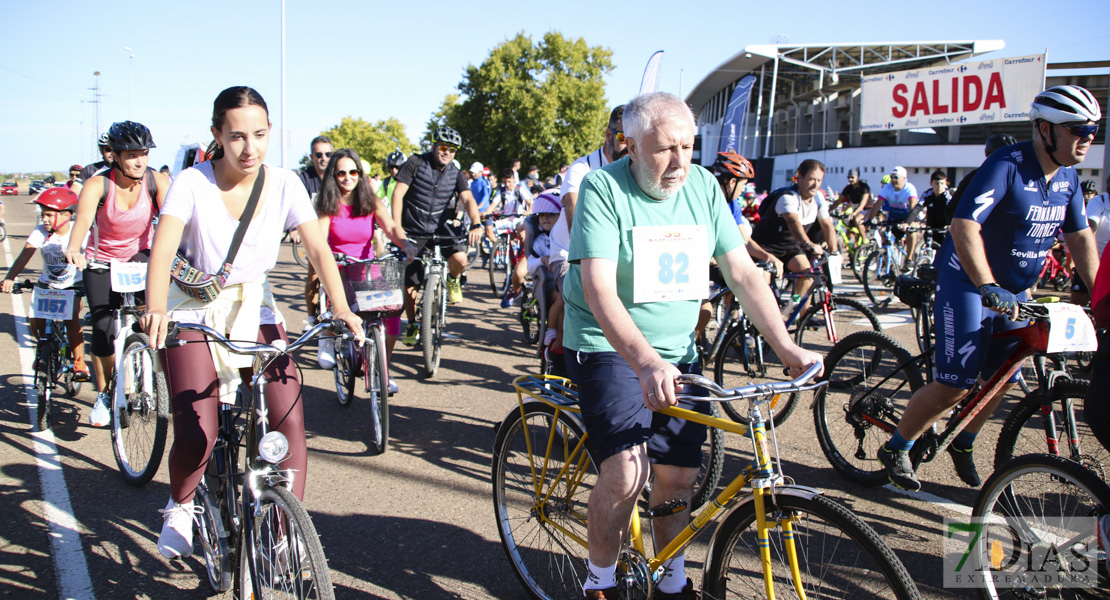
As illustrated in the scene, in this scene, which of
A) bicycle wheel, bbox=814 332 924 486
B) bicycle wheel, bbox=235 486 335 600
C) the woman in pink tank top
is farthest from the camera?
the woman in pink tank top

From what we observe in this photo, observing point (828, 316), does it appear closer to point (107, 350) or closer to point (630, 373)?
point (630, 373)

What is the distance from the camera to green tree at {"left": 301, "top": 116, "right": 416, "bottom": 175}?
5619 cm

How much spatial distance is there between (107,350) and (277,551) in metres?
3.80

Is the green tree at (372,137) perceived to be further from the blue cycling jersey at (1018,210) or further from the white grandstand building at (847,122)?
the blue cycling jersey at (1018,210)

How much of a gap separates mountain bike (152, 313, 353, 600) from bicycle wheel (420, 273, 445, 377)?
3.61 meters

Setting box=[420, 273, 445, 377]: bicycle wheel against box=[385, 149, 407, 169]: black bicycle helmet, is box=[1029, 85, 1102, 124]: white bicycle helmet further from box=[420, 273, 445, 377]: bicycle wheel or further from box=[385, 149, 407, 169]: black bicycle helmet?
box=[385, 149, 407, 169]: black bicycle helmet

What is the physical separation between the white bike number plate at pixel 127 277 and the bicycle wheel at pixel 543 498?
267cm

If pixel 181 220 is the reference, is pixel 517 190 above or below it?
above

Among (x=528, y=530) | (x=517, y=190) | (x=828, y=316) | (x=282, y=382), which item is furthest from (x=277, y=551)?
(x=517, y=190)

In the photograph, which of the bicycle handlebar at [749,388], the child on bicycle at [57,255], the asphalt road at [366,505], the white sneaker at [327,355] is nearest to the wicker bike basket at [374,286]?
the white sneaker at [327,355]

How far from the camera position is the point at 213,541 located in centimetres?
288

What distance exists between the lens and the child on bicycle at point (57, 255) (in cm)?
525

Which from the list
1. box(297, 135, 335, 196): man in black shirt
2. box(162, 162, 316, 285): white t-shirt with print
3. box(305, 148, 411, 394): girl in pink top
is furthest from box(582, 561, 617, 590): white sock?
box(297, 135, 335, 196): man in black shirt

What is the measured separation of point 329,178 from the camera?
5.80m
